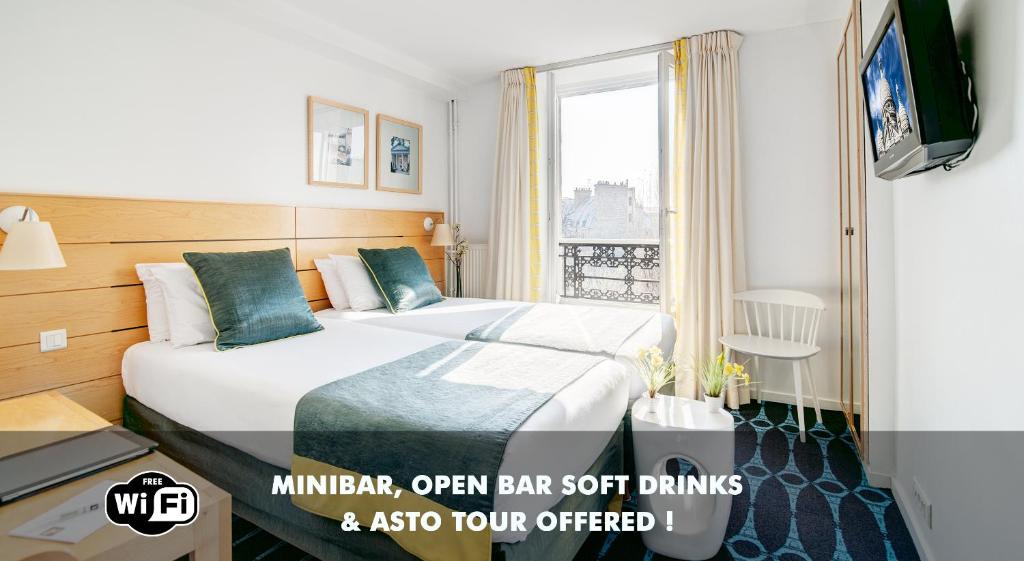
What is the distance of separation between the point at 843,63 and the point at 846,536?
263cm

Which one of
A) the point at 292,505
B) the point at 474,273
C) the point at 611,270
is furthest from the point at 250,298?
the point at 611,270

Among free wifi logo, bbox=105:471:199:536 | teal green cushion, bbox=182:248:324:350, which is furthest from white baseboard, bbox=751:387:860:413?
free wifi logo, bbox=105:471:199:536

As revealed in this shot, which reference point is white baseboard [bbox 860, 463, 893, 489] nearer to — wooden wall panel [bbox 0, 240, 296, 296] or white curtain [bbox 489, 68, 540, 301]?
white curtain [bbox 489, 68, 540, 301]

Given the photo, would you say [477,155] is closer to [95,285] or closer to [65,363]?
[95,285]

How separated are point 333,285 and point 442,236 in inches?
48.2

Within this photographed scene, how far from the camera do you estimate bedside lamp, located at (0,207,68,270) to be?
6.24 ft

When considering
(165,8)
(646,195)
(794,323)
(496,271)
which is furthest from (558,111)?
→ (165,8)

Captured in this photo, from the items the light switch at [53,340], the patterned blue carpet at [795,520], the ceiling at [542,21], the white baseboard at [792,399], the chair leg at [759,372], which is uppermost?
the ceiling at [542,21]

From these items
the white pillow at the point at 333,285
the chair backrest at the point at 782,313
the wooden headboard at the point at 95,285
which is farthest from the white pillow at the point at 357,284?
the chair backrest at the point at 782,313

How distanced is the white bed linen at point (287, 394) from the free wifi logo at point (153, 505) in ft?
1.53

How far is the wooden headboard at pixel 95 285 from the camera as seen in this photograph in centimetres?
223

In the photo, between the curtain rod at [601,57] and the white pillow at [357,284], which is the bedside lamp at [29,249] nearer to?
the white pillow at [357,284]

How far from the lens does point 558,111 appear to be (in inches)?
179

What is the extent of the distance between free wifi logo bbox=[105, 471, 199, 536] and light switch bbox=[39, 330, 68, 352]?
1.48m
